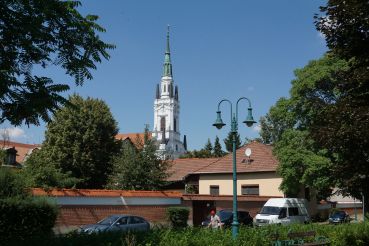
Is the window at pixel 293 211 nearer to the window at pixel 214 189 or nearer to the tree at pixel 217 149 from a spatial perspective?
the window at pixel 214 189

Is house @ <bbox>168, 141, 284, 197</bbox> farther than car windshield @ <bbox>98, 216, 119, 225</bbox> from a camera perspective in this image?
Yes

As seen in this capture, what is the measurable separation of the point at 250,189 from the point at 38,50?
38.2m

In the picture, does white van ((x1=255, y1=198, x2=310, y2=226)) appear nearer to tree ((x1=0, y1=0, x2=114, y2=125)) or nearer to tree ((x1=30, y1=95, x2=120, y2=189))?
tree ((x1=30, y1=95, x2=120, y2=189))

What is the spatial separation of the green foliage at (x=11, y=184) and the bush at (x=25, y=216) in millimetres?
397

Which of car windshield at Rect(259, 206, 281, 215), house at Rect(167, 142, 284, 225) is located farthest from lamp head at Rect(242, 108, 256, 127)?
house at Rect(167, 142, 284, 225)

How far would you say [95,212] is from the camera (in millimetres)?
26484

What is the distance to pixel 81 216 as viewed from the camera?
2566 centimetres

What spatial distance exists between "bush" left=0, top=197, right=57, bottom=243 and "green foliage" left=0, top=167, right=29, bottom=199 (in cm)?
40

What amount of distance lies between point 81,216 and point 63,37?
776 inches

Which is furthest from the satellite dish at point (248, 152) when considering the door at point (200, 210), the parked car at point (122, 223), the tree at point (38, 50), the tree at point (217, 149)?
the tree at point (217, 149)

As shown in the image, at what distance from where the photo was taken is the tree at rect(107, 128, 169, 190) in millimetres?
35156

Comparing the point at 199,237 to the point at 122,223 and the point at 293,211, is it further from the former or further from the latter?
the point at 293,211

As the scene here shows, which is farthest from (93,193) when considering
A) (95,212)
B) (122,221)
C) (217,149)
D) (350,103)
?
(217,149)

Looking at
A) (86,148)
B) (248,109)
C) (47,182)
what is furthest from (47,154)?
(248,109)
